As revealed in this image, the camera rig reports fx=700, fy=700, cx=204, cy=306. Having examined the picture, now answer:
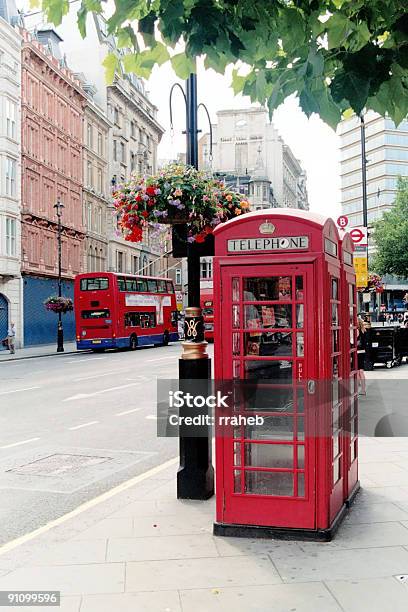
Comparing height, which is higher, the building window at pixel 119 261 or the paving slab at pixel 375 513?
the building window at pixel 119 261

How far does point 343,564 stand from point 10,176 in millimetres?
37933

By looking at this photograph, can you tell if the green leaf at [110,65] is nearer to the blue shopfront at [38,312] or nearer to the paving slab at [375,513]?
the paving slab at [375,513]

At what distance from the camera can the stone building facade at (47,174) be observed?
1668 inches

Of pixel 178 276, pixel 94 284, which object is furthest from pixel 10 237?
pixel 178 276

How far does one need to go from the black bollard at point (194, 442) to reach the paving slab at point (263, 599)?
230 centimetres

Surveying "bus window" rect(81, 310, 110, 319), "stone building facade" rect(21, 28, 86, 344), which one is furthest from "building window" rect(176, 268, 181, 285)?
"bus window" rect(81, 310, 110, 319)

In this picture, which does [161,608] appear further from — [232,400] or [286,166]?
[286,166]

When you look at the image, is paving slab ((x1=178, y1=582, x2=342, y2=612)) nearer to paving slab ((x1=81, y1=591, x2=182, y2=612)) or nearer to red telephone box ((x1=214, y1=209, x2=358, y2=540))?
paving slab ((x1=81, y1=591, x2=182, y2=612))

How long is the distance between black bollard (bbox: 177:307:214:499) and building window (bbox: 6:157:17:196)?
114 feet

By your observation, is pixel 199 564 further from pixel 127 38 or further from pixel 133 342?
pixel 133 342

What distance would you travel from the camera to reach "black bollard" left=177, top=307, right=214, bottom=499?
265 inches

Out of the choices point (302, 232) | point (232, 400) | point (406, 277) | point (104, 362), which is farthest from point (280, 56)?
point (406, 277)

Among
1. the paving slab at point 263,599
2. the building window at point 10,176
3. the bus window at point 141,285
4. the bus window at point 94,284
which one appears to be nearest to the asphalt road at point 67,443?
the paving slab at point 263,599

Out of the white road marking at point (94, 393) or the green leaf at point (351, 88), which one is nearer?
the green leaf at point (351, 88)
